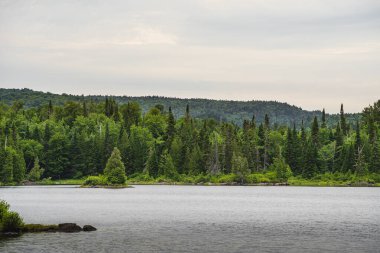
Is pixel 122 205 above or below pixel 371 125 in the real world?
below

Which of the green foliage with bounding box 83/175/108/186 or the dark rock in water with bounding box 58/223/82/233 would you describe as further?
the green foliage with bounding box 83/175/108/186

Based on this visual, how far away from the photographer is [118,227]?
218ft

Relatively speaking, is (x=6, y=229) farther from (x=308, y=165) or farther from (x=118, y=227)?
(x=308, y=165)

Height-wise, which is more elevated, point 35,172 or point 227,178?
point 35,172

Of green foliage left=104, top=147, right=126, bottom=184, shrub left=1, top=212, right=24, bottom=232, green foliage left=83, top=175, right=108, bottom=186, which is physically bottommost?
green foliage left=83, top=175, right=108, bottom=186

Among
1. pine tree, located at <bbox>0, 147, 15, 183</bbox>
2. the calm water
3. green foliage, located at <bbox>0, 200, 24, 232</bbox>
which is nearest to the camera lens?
the calm water

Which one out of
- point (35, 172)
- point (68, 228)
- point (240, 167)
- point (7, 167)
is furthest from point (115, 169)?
point (68, 228)

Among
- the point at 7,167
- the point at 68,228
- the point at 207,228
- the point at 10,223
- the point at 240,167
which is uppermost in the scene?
the point at 240,167

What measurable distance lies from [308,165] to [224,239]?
453 ft

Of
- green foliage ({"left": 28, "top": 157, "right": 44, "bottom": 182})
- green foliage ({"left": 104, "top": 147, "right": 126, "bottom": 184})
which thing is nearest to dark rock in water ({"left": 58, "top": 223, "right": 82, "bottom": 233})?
green foliage ({"left": 104, "top": 147, "right": 126, "bottom": 184})

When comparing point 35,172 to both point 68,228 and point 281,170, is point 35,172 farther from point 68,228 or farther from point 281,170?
point 68,228

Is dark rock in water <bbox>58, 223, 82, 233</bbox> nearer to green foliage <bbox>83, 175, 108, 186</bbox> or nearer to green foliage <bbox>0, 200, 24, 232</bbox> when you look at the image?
green foliage <bbox>0, 200, 24, 232</bbox>

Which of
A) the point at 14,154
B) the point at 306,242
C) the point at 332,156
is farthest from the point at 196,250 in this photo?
the point at 332,156

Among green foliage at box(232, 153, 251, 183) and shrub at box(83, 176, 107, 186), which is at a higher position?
green foliage at box(232, 153, 251, 183)
